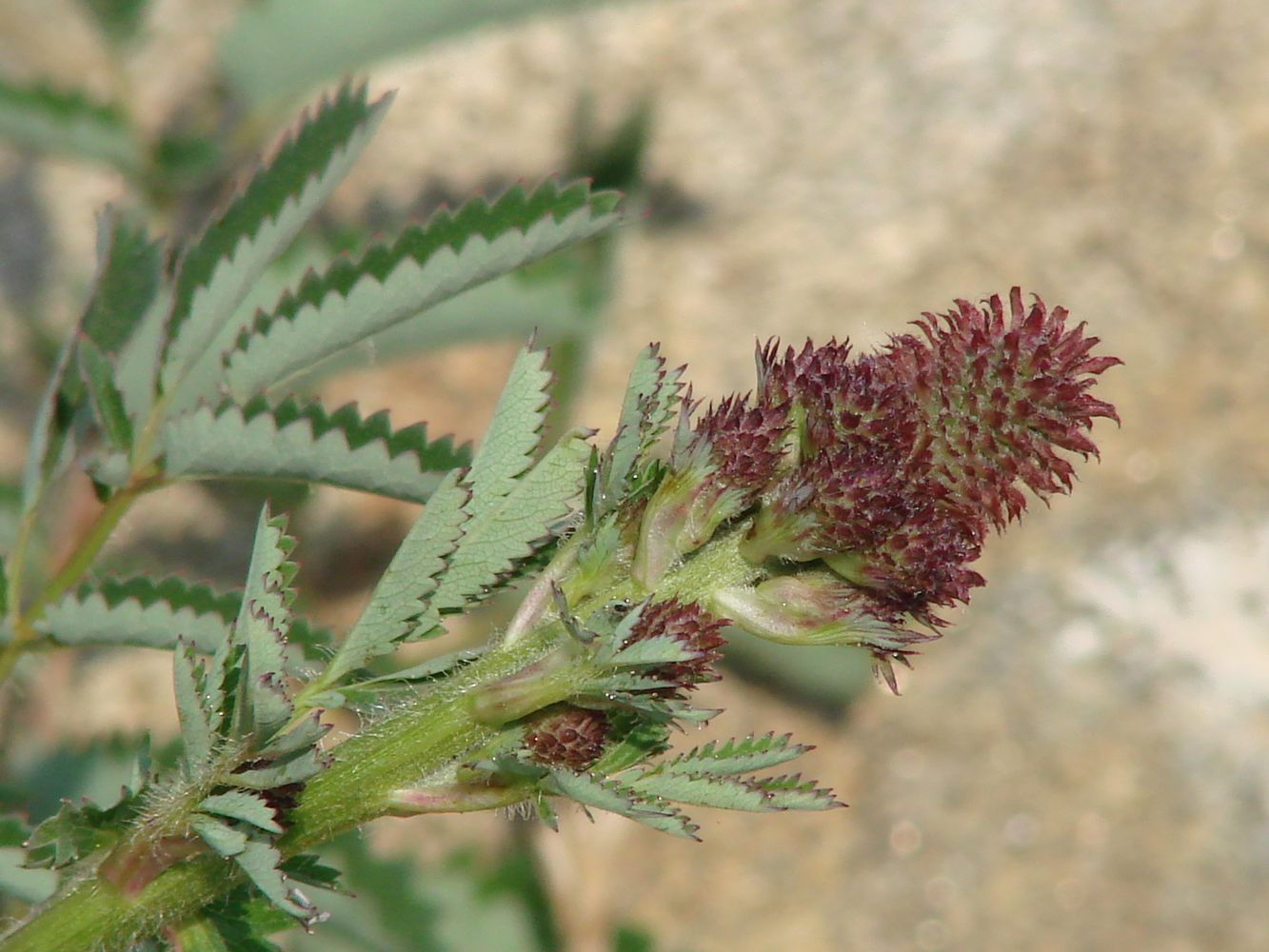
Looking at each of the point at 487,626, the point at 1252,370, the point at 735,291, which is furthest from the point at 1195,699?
the point at 487,626

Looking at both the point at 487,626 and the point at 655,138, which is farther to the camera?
the point at 655,138

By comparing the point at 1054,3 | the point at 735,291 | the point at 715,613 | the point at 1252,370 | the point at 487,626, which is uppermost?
the point at 1054,3

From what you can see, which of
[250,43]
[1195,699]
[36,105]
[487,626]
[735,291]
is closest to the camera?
[36,105]

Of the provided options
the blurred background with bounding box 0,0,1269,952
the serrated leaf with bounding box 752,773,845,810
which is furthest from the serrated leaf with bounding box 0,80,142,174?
the serrated leaf with bounding box 752,773,845,810

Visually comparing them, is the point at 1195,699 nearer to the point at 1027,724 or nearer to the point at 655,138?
the point at 1027,724

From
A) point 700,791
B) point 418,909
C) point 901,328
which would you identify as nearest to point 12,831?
point 700,791

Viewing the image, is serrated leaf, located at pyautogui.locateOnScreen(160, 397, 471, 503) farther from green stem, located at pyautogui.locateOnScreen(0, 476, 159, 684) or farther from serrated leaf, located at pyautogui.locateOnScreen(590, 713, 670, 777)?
serrated leaf, located at pyautogui.locateOnScreen(590, 713, 670, 777)
